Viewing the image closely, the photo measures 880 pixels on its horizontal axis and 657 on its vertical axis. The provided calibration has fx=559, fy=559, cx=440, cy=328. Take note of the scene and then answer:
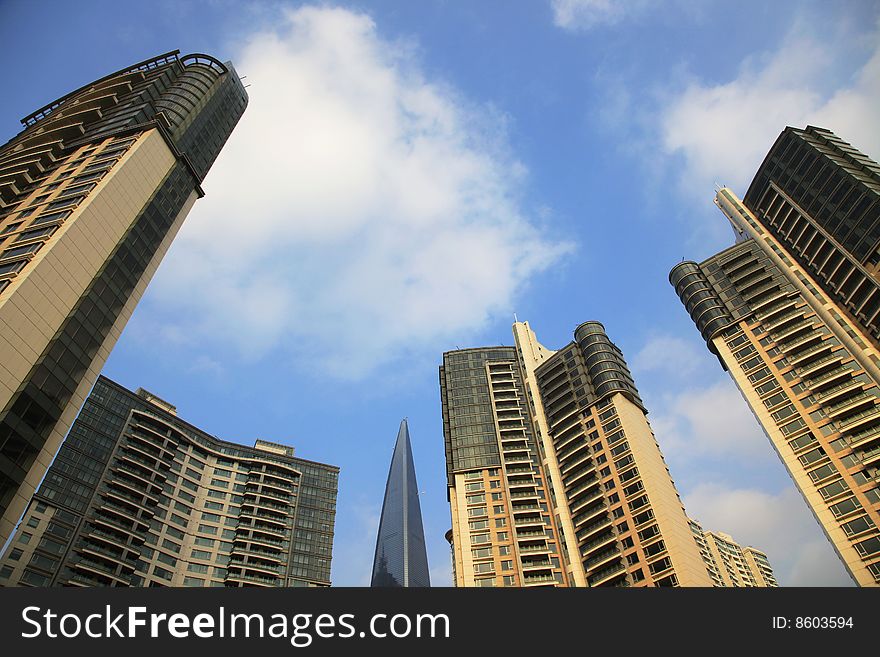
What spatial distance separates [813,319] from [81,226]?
310ft

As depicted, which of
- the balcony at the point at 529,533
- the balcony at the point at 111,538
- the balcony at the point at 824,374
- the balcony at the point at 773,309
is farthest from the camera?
the balcony at the point at 111,538

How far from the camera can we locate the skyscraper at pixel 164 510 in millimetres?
85688

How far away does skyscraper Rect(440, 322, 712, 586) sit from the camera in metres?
74.7

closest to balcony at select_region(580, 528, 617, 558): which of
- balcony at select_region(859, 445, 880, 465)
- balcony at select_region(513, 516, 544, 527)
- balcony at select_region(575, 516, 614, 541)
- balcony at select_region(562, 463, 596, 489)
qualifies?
balcony at select_region(575, 516, 614, 541)

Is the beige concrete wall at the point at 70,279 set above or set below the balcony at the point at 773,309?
below

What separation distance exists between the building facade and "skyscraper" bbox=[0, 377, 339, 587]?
10208 centimetres

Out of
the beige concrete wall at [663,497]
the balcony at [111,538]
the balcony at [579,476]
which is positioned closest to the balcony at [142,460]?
the balcony at [111,538]

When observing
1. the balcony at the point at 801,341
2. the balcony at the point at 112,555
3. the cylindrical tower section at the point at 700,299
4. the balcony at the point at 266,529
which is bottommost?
the balcony at the point at 112,555

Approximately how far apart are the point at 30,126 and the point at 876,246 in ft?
432

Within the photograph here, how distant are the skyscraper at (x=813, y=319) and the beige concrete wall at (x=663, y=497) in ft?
49.2

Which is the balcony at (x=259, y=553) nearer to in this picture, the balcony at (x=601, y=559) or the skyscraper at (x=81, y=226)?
the skyscraper at (x=81, y=226)

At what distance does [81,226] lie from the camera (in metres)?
58.3
